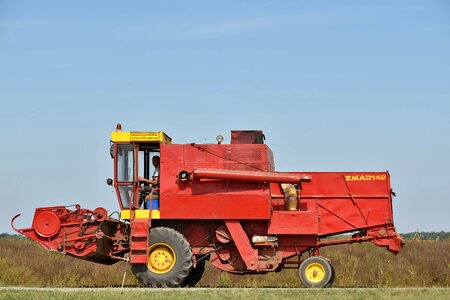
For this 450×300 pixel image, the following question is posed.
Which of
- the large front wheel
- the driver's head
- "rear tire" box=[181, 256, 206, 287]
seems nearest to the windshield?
the driver's head

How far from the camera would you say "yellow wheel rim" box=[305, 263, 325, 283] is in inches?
961

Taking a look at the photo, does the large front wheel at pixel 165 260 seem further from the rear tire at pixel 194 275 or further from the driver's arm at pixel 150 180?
the rear tire at pixel 194 275

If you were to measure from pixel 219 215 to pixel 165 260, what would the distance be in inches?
77.7

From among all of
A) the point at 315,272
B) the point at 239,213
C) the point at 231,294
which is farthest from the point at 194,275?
the point at 231,294

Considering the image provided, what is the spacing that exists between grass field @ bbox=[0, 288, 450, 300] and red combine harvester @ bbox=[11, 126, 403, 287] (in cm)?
251

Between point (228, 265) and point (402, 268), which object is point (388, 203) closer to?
point (228, 265)

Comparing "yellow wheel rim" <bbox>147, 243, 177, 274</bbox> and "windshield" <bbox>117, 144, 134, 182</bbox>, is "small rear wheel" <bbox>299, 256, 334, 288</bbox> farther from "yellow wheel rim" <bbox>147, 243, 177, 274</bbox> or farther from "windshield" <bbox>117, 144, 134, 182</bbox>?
"windshield" <bbox>117, 144, 134, 182</bbox>

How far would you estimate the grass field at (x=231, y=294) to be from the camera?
66.2 ft

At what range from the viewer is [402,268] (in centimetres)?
3284

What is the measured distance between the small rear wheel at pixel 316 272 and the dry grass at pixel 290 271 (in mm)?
4533

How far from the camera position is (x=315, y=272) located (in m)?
24.5

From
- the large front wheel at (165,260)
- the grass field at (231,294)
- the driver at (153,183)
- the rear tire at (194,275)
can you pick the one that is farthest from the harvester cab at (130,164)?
the grass field at (231,294)

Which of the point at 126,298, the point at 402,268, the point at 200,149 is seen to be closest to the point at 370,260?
the point at 402,268

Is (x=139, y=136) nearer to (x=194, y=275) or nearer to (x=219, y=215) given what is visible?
(x=219, y=215)
